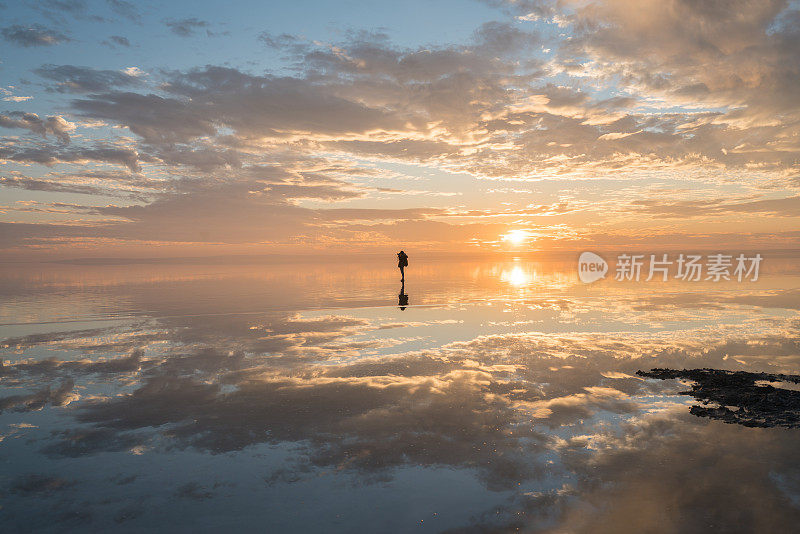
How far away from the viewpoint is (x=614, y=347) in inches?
691

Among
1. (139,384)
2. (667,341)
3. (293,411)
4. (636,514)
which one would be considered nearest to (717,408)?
(636,514)

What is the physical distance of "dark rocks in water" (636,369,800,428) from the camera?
10.6 meters

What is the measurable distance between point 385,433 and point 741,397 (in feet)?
30.4

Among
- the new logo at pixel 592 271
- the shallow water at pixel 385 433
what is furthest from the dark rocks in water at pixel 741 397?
the new logo at pixel 592 271

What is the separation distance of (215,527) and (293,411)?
447 cm

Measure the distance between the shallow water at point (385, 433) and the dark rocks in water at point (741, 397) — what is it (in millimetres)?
494

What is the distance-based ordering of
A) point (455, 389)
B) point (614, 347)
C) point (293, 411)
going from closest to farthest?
1. point (293, 411)
2. point (455, 389)
3. point (614, 347)

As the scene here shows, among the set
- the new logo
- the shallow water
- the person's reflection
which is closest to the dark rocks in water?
the shallow water

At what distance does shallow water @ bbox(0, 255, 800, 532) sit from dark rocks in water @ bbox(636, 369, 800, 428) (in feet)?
1.62

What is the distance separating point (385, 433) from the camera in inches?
380

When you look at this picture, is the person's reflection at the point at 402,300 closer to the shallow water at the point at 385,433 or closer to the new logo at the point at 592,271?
the shallow water at the point at 385,433

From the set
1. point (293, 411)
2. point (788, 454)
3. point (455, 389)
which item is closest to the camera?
point (788, 454)

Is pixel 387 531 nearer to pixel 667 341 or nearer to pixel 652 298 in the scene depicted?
pixel 667 341

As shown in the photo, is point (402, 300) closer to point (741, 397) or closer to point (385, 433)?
point (741, 397)
